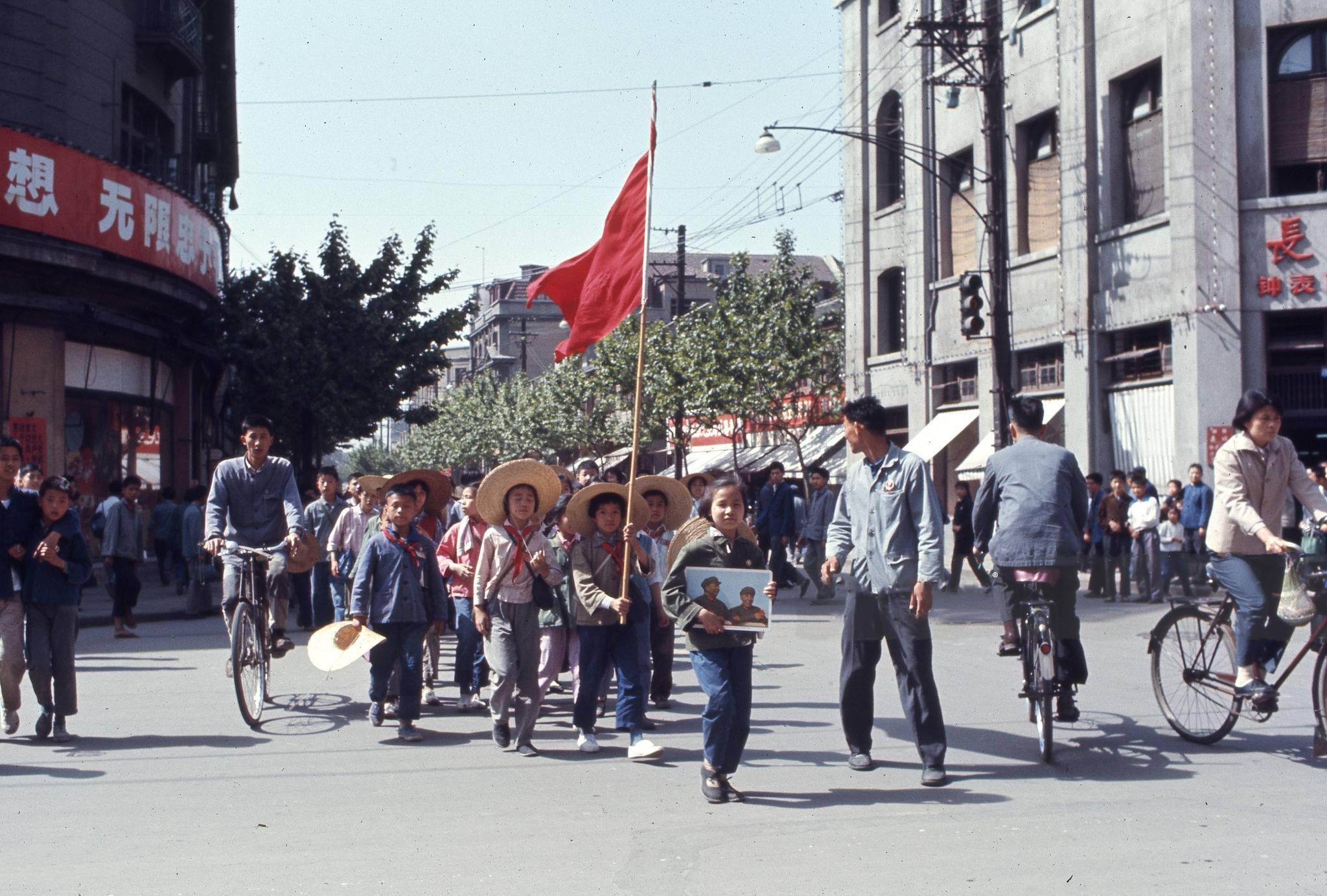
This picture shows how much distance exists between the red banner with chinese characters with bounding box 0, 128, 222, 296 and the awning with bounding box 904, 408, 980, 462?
45.9ft

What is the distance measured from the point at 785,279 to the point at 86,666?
29.9 metres

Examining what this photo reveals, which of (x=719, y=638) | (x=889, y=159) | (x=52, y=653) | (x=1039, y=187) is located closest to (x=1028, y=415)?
(x=719, y=638)

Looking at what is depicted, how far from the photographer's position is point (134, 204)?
21594 mm

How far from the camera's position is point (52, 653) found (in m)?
8.46

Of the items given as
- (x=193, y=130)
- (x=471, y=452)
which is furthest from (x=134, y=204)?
(x=471, y=452)

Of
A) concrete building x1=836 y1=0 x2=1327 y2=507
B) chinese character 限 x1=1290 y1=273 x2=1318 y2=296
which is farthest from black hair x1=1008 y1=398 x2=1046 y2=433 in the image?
chinese character 限 x1=1290 y1=273 x2=1318 y2=296

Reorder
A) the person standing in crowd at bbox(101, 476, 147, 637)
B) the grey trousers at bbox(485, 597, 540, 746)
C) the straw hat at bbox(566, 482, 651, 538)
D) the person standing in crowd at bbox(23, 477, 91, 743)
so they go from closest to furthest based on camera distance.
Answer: the grey trousers at bbox(485, 597, 540, 746)
the straw hat at bbox(566, 482, 651, 538)
the person standing in crowd at bbox(23, 477, 91, 743)
the person standing in crowd at bbox(101, 476, 147, 637)

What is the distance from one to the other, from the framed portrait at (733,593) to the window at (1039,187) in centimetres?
1892

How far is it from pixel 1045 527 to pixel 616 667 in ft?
8.51

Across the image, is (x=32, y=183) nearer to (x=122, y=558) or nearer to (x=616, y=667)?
(x=122, y=558)

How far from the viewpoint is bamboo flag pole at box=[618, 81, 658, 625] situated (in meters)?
7.52

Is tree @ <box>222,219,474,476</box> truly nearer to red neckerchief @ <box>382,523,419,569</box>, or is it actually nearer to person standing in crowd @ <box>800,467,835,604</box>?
person standing in crowd @ <box>800,467,835,604</box>

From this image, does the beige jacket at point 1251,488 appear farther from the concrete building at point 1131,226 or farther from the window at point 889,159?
the window at point 889,159

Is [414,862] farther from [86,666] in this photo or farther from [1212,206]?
[1212,206]
